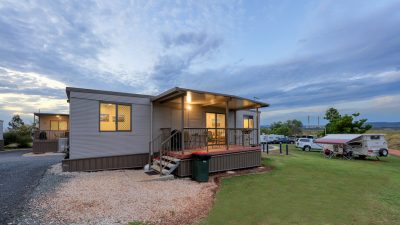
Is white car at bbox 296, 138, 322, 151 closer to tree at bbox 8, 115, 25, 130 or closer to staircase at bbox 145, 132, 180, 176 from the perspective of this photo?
staircase at bbox 145, 132, 180, 176

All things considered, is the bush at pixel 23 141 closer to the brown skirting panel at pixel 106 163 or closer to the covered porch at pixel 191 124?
the brown skirting panel at pixel 106 163

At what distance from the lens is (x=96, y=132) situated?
877cm

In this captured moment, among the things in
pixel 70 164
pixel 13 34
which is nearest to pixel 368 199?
pixel 70 164

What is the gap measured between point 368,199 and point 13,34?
1607 centimetres

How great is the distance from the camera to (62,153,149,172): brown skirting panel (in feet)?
27.3

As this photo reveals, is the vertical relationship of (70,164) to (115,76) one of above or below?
below

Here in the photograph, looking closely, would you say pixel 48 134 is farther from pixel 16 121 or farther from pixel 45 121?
pixel 16 121

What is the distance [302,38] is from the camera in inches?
607

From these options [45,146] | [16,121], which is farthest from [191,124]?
[16,121]

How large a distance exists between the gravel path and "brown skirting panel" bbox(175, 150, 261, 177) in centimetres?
58

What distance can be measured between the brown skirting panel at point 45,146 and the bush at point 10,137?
7.82 meters

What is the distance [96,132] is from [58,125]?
13363 millimetres

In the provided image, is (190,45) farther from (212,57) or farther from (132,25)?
(132,25)

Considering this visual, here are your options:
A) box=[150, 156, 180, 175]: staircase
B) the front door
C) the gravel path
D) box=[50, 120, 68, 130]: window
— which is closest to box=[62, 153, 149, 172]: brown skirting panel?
the gravel path
